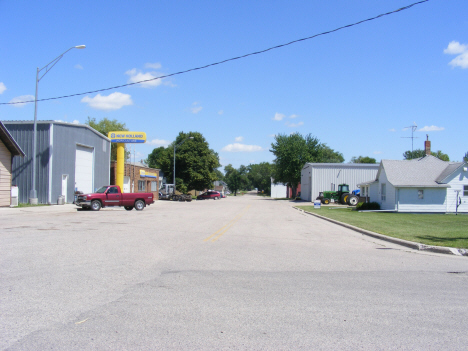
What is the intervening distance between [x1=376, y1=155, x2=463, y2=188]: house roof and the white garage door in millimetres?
28275

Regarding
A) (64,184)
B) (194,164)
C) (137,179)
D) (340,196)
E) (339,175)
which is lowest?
(340,196)

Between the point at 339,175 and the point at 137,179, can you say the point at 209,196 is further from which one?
the point at 339,175

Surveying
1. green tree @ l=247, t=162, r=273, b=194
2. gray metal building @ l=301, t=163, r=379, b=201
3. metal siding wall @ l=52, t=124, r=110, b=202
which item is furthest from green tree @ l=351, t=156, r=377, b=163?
metal siding wall @ l=52, t=124, r=110, b=202

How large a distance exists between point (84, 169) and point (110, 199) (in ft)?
35.6

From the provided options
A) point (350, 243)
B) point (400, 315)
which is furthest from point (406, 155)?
point (400, 315)

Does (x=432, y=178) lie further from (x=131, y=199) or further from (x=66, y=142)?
(x=66, y=142)

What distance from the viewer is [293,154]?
74.2 m

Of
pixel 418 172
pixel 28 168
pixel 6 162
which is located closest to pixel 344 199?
pixel 418 172

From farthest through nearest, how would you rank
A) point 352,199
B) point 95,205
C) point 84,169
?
point 352,199
point 84,169
point 95,205

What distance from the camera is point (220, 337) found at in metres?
4.62

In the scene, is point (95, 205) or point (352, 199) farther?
point (352, 199)

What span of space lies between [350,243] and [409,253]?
2380mm

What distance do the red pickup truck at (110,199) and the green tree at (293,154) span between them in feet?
154

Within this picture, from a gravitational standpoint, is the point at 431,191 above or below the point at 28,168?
below
